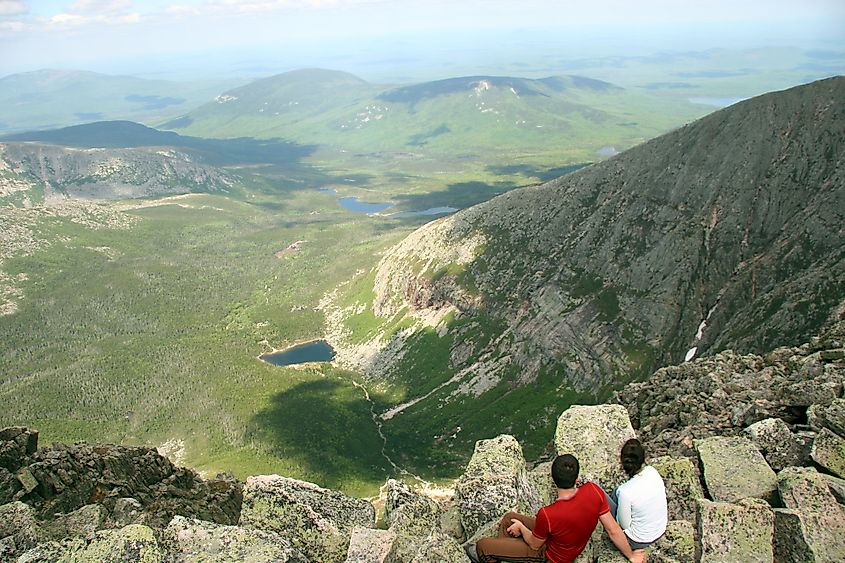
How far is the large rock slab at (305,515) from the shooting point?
22656 millimetres

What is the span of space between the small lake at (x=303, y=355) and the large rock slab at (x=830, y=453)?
13433 cm

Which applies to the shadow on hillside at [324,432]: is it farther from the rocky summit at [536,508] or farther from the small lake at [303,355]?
the rocky summit at [536,508]

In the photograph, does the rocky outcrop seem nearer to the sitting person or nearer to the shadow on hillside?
the sitting person

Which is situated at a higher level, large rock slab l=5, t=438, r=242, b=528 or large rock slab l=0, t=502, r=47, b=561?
large rock slab l=0, t=502, r=47, b=561

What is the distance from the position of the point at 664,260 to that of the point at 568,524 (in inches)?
3751

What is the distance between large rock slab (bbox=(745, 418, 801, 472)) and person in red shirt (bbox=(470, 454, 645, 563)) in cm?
1077

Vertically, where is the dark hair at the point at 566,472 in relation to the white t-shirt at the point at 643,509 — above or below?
above

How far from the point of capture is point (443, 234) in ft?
508

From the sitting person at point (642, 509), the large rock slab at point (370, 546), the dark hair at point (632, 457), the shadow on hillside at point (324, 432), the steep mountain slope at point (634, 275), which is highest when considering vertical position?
the dark hair at point (632, 457)

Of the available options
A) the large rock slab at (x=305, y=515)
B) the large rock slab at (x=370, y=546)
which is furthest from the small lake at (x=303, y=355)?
the large rock slab at (x=370, y=546)

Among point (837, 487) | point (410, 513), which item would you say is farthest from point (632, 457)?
point (410, 513)

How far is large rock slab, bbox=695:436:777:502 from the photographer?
833 inches

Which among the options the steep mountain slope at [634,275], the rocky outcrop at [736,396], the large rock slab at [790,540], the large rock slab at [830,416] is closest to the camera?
the large rock slab at [790,540]

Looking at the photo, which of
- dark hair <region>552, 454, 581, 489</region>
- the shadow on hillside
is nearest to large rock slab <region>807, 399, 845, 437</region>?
dark hair <region>552, 454, 581, 489</region>
